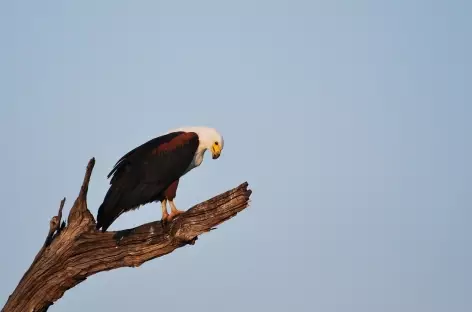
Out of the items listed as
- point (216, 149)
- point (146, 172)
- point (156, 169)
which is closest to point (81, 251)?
point (146, 172)

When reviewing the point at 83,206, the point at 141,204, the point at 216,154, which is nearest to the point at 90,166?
the point at 83,206

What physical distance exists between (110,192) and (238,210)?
230cm

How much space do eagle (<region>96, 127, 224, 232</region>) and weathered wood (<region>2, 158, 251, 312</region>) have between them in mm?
530

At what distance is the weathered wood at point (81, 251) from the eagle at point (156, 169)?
53 centimetres

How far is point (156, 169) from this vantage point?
962 centimetres

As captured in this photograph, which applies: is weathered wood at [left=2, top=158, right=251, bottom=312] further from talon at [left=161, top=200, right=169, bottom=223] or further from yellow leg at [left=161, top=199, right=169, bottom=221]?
yellow leg at [left=161, top=199, right=169, bottom=221]

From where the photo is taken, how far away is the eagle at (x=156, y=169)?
356 inches

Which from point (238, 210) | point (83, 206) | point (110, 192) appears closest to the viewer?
point (238, 210)

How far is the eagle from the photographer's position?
9039mm

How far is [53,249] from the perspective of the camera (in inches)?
320

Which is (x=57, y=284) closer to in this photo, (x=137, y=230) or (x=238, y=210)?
(x=137, y=230)

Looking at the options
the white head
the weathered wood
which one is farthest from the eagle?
the weathered wood

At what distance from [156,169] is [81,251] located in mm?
1901

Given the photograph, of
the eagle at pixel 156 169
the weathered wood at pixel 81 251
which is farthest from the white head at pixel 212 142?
the weathered wood at pixel 81 251
